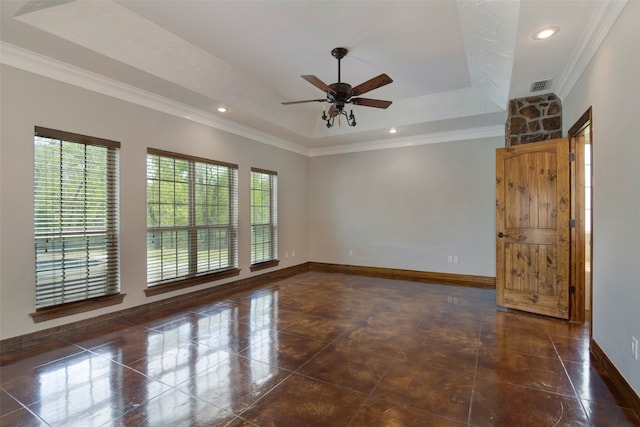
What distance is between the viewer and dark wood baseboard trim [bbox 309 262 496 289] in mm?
5563

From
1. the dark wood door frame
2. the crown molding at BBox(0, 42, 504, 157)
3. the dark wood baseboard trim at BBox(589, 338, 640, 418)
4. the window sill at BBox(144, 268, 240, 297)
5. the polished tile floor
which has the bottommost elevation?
the polished tile floor

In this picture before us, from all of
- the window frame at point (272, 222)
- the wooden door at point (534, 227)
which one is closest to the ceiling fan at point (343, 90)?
the wooden door at point (534, 227)

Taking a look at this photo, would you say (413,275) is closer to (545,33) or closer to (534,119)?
(534,119)

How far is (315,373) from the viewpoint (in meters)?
2.48

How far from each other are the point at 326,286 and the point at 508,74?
13.5 feet

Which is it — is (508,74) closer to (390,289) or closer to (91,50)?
(390,289)

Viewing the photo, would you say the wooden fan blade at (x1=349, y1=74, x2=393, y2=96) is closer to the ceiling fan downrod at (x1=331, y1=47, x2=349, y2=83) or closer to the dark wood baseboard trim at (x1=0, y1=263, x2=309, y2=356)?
the ceiling fan downrod at (x1=331, y1=47, x2=349, y2=83)

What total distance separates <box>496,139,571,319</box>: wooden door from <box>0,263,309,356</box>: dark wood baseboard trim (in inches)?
160

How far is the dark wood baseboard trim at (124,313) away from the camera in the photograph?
2.98m

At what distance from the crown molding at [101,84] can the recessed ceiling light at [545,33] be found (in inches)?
170

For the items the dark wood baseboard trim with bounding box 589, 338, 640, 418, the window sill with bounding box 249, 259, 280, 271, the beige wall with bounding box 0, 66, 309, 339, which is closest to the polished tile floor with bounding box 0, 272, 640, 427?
the dark wood baseboard trim with bounding box 589, 338, 640, 418

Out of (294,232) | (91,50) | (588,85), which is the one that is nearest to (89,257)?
(91,50)

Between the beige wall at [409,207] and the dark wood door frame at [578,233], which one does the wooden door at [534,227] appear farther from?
the beige wall at [409,207]

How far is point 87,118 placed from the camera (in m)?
3.49
